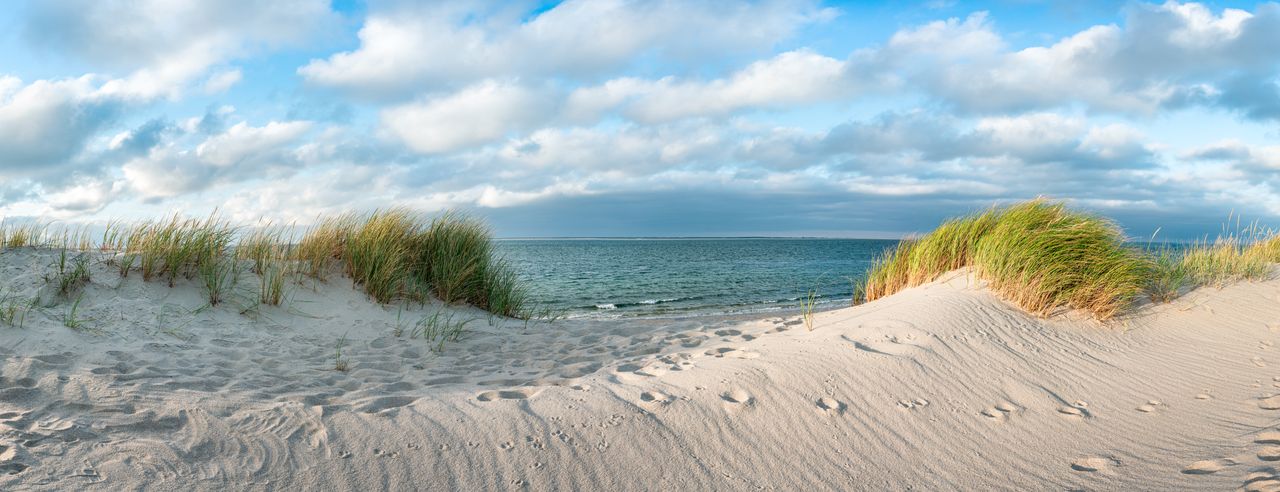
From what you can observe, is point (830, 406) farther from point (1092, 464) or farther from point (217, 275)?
point (217, 275)

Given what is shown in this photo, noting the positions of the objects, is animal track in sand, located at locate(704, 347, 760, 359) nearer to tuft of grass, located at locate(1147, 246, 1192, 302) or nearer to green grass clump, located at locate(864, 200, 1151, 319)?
green grass clump, located at locate(864, 200, 1151, 319)

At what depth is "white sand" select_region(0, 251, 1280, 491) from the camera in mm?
3582

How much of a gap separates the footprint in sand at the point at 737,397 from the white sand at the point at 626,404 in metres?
0.01

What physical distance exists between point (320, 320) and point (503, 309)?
249 cm

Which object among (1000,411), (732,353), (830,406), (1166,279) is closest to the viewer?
(830,406)

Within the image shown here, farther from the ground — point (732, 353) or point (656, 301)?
point (732, 353)

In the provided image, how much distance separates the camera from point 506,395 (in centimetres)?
454

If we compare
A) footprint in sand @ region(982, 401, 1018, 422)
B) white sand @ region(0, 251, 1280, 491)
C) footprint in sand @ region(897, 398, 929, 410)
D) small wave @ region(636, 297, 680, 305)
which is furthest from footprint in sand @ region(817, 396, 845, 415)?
small wave @ region(636, 297, 680, 305)

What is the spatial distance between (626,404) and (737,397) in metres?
0.74

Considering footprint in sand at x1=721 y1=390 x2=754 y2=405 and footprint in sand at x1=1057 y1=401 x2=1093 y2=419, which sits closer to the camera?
footprint in sand at x1=721 y1=390 x2=754 y2=405

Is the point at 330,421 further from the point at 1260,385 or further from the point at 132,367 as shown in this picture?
the point at 1260,385

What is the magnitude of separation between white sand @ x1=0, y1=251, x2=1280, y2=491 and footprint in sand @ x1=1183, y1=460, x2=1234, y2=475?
2 cm

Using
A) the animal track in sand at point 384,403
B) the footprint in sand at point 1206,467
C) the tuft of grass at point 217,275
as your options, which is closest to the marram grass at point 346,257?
the tuft of grass at point 217,275

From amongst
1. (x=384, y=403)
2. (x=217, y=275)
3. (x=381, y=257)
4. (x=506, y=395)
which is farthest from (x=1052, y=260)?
(x=217, y=275)
